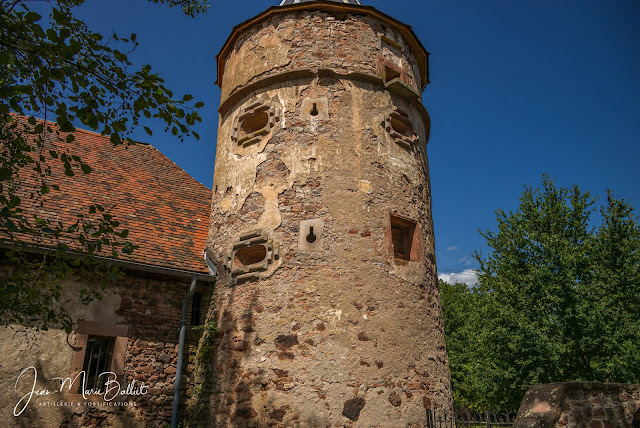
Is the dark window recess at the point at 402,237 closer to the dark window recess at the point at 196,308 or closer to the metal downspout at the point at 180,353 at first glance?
the metal downspout at the point at 180,353

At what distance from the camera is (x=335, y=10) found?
10.0 m

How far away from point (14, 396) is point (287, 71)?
23.8 ft

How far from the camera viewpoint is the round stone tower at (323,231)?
293 inches

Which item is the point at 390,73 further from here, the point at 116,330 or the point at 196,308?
the point at 116,330

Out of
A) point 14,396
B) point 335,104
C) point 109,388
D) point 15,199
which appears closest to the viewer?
point 15,199

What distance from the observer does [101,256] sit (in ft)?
27.6

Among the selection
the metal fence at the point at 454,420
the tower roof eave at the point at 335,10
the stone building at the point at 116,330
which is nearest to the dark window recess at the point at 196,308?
the stone building at the point at 116,330

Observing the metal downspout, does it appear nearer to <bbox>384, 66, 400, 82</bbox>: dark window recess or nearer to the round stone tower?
the round stone tower

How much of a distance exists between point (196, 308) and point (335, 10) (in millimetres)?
6762

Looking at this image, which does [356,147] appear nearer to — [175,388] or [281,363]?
[281,363]

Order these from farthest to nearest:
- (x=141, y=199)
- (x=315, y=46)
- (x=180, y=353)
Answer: (x=141, y=199) < (x=315, y=46) < (x=180, y=353)

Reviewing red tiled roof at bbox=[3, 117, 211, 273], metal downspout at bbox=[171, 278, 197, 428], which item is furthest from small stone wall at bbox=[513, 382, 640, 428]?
red tiled roof at bbox=[3, 117, 211, 273]

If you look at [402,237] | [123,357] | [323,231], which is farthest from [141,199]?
[402,237]

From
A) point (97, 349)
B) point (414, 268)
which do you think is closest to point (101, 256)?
point (97, 349)
